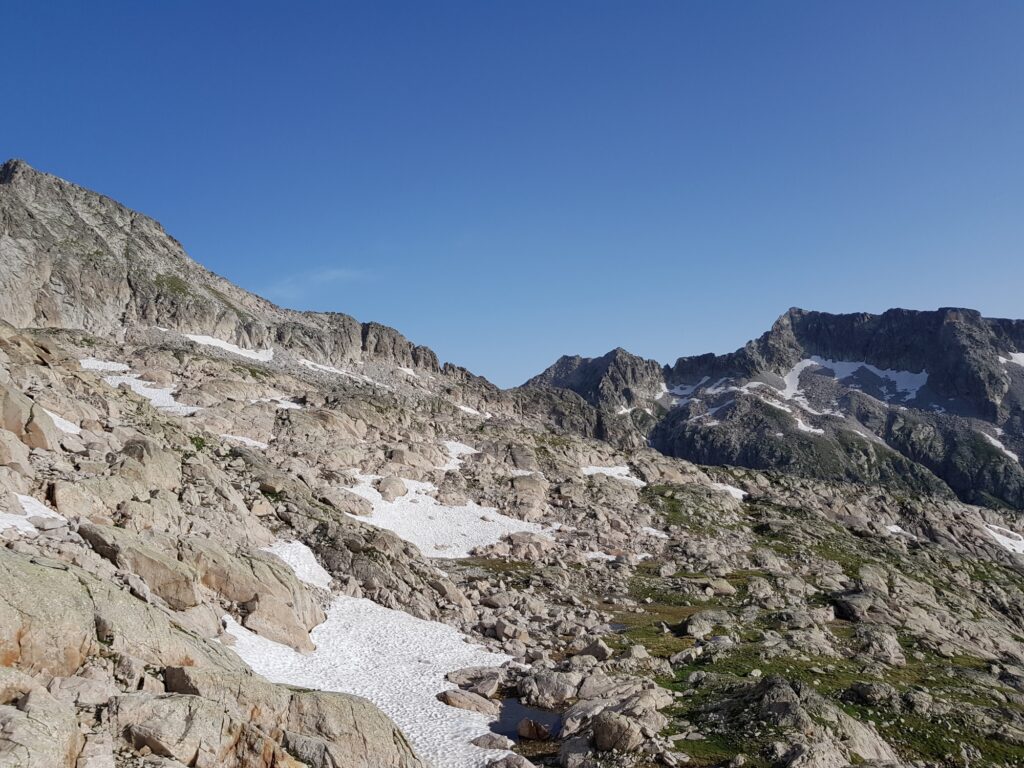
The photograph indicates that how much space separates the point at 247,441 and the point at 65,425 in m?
45.9

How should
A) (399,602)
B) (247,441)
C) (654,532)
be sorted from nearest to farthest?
1. (399,602)
2. (247,441)
3. (654,532)

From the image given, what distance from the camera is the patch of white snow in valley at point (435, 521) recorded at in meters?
82.0

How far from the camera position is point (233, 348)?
526 feet

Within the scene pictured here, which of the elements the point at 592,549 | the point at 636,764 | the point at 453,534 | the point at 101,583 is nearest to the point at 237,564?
the point at 101,583

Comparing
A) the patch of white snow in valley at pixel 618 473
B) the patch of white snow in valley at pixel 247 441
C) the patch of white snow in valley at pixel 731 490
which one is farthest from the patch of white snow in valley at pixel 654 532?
the patch of white snow in valley at pixel 247 441

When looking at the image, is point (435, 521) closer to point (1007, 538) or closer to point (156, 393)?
point (156, 393)

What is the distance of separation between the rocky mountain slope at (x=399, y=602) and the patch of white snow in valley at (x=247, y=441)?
21.7 inches

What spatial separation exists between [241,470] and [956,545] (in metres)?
183

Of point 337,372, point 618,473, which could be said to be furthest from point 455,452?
point 337,372

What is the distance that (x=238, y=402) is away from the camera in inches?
4035

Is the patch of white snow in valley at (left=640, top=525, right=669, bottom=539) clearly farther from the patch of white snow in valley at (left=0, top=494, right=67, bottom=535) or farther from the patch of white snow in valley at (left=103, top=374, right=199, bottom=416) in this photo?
the patch of white snow in valley at (left=0, top=494, right=67, bottom=535)

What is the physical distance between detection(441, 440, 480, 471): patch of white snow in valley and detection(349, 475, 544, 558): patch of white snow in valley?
48.5 feet

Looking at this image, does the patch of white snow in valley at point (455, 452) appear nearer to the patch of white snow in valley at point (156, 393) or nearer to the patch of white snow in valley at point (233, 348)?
the patch of white snow in valley at point (156, 393)

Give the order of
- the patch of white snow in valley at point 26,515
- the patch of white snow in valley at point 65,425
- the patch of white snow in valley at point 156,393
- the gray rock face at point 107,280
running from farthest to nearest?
the gray rock face at point 107,280
the patch of white snow in valley at point 156,393
the patch of white snow in valley at point 65,425
the patch of white snow in valley at point 26,515
